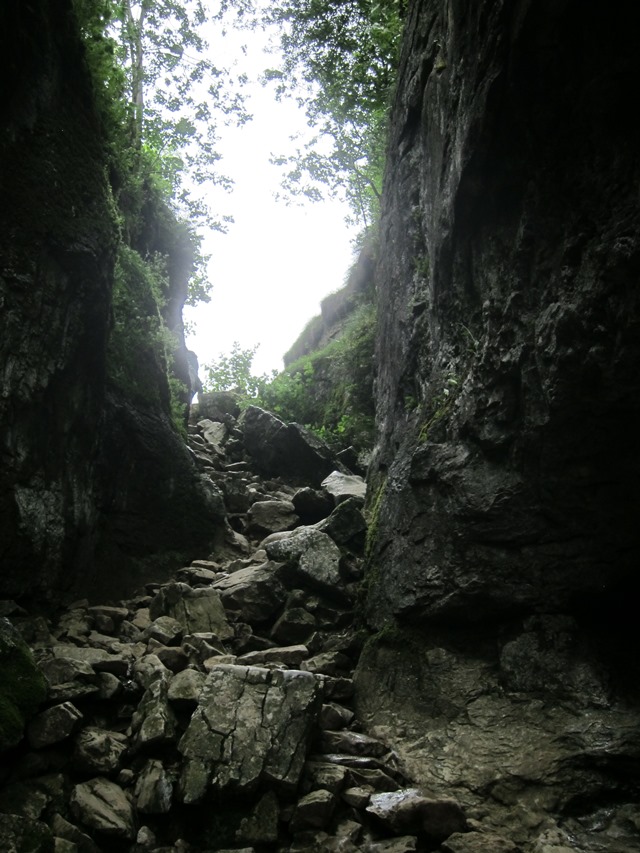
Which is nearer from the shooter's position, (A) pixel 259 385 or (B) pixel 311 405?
(B) pixel 311 405

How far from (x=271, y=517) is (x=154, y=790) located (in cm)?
713

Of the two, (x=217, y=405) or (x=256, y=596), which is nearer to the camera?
(x=256, y=596)

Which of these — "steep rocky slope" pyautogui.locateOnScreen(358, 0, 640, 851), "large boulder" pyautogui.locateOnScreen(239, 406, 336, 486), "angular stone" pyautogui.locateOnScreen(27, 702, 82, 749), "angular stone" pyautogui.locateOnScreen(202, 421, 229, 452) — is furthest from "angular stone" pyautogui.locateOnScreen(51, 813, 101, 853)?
"angular stone" pyautogui.locateOnScreen(202, 421, 229, 452)

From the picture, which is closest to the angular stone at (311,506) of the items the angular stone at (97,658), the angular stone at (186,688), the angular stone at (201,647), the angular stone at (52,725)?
the angular stone at (201,647)

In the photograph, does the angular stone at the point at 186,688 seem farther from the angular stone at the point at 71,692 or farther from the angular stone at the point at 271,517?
the angular stone at the point at 271,517

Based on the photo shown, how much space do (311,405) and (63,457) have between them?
1228 cm

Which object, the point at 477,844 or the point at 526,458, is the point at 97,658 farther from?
the point at 526,458

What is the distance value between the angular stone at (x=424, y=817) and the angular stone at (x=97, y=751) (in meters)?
2.19

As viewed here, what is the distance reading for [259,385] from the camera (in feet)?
71.2

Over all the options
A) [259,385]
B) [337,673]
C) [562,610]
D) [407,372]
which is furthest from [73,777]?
[259,385]

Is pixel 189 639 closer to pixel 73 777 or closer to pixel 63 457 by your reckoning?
pixel 73 777

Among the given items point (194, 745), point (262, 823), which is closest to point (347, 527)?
point (194, 745)

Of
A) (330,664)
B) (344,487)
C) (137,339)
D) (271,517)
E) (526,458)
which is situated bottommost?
(330,664)

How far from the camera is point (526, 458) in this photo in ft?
21.2
